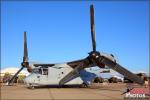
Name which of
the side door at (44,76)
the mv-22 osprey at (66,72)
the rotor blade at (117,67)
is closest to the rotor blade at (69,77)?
the mv-22 osprey at (66,72)

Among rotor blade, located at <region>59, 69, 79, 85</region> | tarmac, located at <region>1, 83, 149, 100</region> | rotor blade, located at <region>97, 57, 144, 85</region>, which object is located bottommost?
tarmac, located at <region>1, 83, 149, 100</region>

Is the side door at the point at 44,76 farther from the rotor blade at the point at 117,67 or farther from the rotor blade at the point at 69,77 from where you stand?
the rotor blade at the point at 117,67

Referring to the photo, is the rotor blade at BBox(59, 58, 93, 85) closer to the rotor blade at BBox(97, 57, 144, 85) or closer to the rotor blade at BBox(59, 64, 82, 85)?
the rotor blade at BBox(59, 64, 82, 85)

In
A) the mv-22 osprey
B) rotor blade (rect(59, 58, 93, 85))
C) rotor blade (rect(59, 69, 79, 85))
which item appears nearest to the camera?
the mv-22 osprey

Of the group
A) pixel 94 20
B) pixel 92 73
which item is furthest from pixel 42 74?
pixel 94 20

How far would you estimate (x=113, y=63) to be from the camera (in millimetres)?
31766

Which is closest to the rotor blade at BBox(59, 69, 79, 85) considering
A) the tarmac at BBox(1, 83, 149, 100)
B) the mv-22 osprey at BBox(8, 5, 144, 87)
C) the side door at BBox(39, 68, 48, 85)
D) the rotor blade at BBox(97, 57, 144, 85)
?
the mv-22 osprey at BBox(8, 5, 144, 87)

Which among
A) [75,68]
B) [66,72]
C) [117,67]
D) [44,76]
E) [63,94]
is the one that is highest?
[117,67]

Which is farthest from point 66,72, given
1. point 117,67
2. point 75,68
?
point 117,67

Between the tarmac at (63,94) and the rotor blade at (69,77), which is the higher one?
the rotor blade at (69,77)

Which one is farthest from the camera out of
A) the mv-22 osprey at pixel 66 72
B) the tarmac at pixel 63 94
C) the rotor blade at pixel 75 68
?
the rotor blade at pixel 75 68

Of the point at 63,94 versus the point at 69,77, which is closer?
the point at 63,94

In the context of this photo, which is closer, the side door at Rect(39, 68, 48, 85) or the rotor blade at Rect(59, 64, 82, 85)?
the rotor blade at Rect(59, 64, 82, 85)

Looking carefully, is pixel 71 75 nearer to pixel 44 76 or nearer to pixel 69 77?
pixel 69 77
